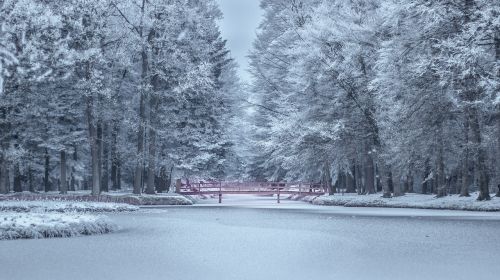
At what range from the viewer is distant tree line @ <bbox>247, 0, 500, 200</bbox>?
2517 cm

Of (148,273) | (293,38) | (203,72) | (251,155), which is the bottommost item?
(148,273)

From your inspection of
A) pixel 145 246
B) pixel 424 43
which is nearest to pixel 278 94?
pixel 424 43

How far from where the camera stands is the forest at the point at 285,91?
25812 mm

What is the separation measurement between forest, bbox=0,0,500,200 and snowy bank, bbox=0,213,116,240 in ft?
18.6

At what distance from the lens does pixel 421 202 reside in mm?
29000

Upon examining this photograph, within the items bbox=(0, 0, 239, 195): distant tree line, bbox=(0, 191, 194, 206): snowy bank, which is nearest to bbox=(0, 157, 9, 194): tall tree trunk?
bbox=(0, 0, 239, 195): distant tree line

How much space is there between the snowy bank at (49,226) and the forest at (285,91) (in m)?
5.67

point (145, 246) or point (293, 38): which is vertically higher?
point (293, 38)

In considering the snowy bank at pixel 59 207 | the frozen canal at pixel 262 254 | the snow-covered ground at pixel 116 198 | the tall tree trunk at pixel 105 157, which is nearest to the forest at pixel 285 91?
the tall tree trunk at pixel 105 157

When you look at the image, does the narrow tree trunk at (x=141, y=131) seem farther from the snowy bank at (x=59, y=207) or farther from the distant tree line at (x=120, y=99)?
the snowy bank at (x=59, y=207)

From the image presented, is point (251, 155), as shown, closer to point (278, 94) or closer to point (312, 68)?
point (278, 94)

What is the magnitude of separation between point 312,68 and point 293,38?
549 cm

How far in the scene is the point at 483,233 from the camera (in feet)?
50.0

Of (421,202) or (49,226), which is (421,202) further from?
(49,226)
